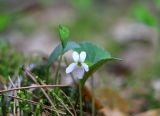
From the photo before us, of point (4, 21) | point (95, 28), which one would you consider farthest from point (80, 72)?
point (95, 28)

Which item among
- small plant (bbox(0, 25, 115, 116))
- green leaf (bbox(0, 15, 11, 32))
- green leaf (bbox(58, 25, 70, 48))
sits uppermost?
green leaf (bbox(0, 15, 11, 32))

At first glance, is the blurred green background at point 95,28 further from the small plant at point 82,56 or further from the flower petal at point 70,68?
the flower petal at point 70,68

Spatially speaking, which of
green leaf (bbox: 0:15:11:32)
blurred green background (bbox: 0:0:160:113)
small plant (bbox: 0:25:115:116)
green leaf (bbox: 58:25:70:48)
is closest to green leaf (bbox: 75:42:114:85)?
small plant (bbox: 0:25:115:116)

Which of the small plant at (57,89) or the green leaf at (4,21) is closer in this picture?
the small plant at (57,89)

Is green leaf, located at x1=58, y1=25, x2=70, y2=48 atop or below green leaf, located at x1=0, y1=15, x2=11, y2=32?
below

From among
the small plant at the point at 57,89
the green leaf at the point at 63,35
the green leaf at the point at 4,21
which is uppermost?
the green leaf at the point at 4,21

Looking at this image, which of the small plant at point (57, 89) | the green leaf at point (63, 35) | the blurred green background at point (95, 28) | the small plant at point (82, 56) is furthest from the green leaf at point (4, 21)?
the green leaf at point (63, 35)

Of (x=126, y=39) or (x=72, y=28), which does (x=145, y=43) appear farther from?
(x=72, y=28)

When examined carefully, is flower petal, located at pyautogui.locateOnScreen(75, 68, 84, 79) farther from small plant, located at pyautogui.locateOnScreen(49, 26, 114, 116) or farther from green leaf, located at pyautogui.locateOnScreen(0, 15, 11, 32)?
green leaf, located at pyautogui.locateOnScreen(0, 15, 11, 32)

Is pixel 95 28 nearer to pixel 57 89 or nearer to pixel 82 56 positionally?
pixel 57 89

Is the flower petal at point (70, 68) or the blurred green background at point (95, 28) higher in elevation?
the blurred green background at point (95, 28)

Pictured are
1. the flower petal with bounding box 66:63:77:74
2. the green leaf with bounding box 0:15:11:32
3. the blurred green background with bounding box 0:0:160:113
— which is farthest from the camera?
the blurred green background with bounding box 0:0:160:113

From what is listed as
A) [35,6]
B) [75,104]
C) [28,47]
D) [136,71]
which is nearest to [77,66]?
[75,104]

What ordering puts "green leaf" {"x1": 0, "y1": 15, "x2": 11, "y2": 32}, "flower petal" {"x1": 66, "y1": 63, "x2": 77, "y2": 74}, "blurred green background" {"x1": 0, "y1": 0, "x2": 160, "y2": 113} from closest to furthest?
1. "flower petal" {"x1": 66, "y1": 63, "x2": 77, "y2": 74}
2. "green leaf" {"x1": 0, "y1": 15, "x2": 11, "y2": 32}
3. "blurred green background" {"x1": 0, "y1": 0, "x2": 160, "y2": 113}
